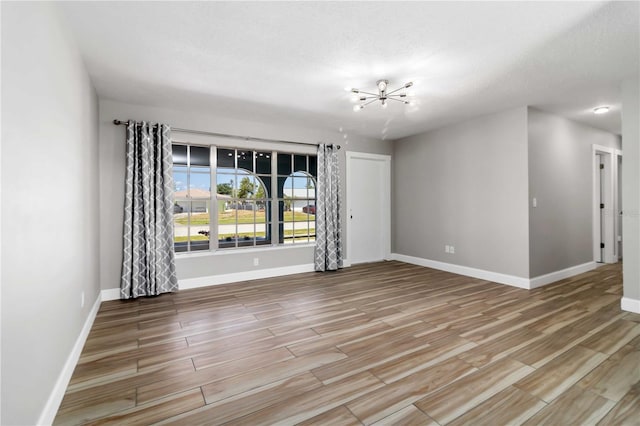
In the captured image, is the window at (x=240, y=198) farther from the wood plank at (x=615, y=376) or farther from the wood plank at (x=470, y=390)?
the wood plank at (x=615, y=376)

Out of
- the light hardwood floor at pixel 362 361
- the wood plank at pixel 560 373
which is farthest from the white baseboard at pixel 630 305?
the wood plank at pixel 560 373

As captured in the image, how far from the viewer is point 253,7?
2090mm

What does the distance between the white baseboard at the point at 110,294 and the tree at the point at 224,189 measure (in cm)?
181

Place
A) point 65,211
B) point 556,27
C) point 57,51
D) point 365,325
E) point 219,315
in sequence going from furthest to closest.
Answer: point 219,315
point 365,325
point 556,27
point 65,211
point 57,51

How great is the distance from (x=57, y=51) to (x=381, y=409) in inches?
115

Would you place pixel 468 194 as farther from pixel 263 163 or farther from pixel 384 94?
pixel 263 163

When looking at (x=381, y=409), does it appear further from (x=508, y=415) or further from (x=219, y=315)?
(x=219, y=315)

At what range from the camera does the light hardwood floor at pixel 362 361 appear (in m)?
1.74

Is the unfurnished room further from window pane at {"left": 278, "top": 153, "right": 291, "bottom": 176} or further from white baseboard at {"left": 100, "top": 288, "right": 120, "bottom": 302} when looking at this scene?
white baseboard at {"left": 100, "top": 288, "right": 120, "bottom": 302}

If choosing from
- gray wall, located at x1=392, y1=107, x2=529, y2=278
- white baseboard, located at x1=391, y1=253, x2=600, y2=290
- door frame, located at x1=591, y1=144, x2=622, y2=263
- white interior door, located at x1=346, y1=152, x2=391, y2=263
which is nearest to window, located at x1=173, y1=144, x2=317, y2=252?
white interior door, located at x1=346, y1=152, x2=391, y2=263

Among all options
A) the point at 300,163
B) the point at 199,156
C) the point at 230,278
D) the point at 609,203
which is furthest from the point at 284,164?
the point at 609,203

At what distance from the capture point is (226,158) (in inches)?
186

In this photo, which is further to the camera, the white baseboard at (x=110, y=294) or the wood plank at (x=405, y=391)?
the white baseboard at (x=110, y=294)

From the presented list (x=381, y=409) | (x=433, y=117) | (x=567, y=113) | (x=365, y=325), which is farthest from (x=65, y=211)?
(x=567, y=113)
